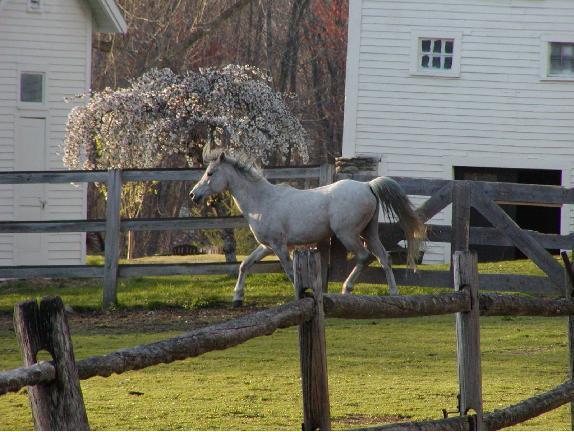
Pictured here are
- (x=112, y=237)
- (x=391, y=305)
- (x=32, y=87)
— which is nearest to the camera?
(x=391, y=305)

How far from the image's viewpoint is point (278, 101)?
18.6 m

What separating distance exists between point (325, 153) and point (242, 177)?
2479 cm

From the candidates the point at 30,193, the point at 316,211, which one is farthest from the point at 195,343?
the point at 30,193

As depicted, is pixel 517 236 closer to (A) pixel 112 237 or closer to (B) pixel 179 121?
(A) pixel 112 237

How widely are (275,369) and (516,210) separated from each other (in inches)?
588

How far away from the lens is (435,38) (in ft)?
74.9

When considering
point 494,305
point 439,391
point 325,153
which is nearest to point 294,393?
point 439,391

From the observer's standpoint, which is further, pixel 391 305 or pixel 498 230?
pixel 498 230

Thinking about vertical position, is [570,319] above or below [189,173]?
below

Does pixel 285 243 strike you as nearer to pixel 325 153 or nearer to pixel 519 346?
pixel 519 346

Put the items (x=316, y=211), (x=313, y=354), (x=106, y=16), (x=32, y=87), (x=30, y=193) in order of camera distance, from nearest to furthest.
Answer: (x=313, y=354) → (x=316, y=211) → (x=30, y=193) → (x=32, y=87) → (x=106, y=16)

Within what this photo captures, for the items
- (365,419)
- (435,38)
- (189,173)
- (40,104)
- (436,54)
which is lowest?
(365,419)

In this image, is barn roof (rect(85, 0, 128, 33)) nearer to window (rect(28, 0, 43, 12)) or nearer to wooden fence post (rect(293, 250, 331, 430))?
window (rect(28, 0, 43, 12))

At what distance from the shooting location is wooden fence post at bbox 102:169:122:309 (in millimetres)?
13930
